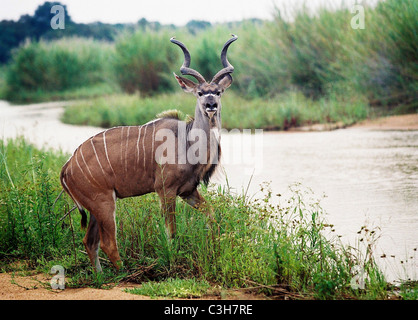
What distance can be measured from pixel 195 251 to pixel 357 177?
14.4ft

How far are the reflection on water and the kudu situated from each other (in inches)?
58.9

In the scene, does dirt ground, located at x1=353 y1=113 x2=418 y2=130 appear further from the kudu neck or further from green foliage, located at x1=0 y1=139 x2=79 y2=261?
green foliage, located at x1=0 y1=139 x2=79 y2=261

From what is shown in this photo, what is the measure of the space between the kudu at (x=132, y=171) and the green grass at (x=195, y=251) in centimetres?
20

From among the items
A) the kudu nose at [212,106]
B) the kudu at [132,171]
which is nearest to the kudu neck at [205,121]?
the kudu at [132,171]

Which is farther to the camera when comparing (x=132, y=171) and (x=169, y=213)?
(x=132, y=171)

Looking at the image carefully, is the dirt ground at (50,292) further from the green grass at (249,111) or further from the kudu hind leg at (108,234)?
the green grass at (249,111)

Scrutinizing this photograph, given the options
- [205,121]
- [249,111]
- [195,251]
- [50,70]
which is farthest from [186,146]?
[50,70]

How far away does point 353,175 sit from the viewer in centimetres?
902

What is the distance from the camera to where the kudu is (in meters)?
5.11

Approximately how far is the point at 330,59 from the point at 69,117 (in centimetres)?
737

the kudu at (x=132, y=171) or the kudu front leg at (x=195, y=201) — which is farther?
the kudu front leg at (x=195, y=201)

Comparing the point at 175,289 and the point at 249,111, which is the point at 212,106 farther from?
the point at 249,111

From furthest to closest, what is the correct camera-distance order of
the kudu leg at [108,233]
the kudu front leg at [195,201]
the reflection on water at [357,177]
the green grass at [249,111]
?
the green grass at [249,111] < the reflection on water at [357,177] < the kudu front leg at [195,201] < the kudu leg at [108,233]

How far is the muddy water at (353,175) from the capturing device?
19.8ft
